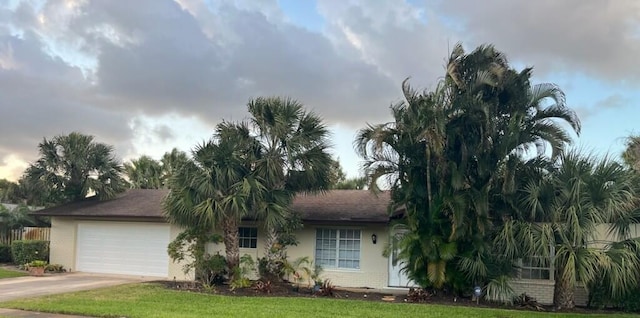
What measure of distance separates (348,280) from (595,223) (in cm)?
784

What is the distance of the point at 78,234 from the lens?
21.5 m

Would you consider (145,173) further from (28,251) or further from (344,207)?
(344,207)

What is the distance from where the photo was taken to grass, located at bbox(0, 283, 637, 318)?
1155 cm

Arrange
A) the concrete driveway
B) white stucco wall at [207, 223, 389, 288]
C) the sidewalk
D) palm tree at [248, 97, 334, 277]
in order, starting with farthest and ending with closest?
white stucco wall at [207, 223, 389, 288]
palm tree at [248, 97, 334, 277]
the concrete driveway
the sidewalk

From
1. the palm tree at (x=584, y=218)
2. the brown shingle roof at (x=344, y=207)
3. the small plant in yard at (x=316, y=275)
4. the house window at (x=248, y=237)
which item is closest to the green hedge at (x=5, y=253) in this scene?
the house window at (x=248, y=237)

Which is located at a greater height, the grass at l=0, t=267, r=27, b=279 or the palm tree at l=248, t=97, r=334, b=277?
the palm tree at l=248, t=97, r=334, b=277

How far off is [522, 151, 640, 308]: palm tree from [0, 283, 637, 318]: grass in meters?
1.11

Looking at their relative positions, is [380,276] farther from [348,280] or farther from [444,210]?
[444,210]

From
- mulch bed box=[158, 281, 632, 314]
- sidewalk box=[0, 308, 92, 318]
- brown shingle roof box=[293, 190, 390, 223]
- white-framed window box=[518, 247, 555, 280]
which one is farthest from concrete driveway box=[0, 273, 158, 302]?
white-framed window box=[518, 247, 555, 280]

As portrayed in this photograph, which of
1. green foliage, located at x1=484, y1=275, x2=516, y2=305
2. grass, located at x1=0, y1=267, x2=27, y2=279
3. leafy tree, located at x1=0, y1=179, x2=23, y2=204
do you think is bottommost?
grass, located at x1=0, y1=267, x2=27, y2=279

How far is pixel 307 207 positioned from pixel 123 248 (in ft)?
24.2

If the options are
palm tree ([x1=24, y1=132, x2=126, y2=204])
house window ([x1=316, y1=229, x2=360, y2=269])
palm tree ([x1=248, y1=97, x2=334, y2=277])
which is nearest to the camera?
palm tree ([x1=248, y1=97, x2=334, y2=277])

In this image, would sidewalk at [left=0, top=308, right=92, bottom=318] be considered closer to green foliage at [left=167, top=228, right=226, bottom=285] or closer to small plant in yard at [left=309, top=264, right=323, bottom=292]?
green foliage at [left=167, top=228, right=226, bottom=285]

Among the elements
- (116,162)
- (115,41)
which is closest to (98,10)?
(115,41)
